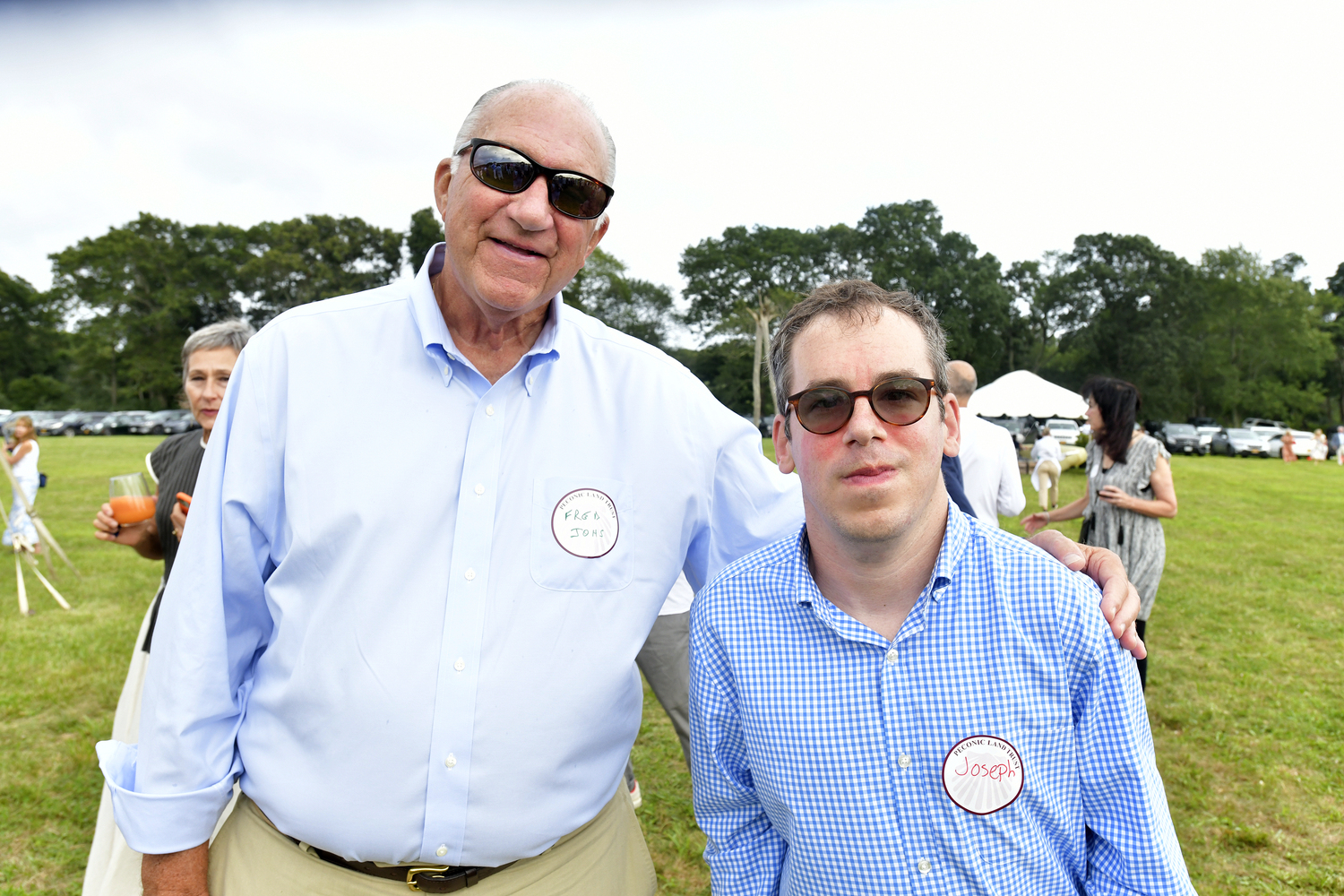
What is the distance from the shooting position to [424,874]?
1668 mm

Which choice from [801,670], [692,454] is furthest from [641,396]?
[801,670]

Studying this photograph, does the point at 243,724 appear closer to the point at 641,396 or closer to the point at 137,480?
the point at 641,396

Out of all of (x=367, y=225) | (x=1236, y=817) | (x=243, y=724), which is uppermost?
(x=367, y=225)

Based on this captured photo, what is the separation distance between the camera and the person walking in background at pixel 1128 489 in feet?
17.3

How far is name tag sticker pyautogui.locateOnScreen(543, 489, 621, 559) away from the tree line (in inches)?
1857

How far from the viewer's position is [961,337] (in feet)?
190

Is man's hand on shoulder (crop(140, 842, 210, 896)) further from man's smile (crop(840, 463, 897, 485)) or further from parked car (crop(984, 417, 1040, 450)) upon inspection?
parked car (crop(984, 417, 1040, 450))

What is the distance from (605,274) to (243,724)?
65947 mm

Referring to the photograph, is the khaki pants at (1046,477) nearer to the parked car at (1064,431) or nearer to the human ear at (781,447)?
the human ear at (781,447)

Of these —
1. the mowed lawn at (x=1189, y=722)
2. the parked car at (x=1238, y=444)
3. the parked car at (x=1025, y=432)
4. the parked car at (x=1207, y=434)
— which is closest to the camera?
the mowed lawn at (x=1189, y=722)

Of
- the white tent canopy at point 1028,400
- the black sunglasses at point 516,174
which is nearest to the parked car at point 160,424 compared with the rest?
the white tent canopy at point 1028,400

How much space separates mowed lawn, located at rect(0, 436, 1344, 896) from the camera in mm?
4191

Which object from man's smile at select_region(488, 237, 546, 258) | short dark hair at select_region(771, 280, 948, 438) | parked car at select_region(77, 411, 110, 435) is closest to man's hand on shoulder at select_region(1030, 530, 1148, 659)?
short dark hair at select_region(771, 280, 948, 438)

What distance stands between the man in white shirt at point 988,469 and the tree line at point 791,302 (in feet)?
140
